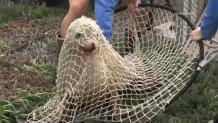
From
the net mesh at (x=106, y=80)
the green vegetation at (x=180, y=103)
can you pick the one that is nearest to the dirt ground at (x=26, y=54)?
the green vegetation at (x=180, y=103)

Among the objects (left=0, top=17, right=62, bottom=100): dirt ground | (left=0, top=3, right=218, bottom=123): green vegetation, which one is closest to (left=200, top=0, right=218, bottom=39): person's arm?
(left=0, top=3, right=218, bottom=123): green vegetation

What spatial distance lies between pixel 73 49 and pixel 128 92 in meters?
0.55

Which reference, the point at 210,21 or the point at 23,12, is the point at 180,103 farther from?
the point at 23,12

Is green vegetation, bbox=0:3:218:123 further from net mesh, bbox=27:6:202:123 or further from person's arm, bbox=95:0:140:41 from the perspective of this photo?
person's arm, bbox=95:0:140:41

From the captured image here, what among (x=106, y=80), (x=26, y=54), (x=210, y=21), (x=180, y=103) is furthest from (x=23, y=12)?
(x=210, y=21)

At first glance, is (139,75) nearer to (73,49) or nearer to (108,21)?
(108,21)

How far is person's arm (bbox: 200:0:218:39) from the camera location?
245 cm

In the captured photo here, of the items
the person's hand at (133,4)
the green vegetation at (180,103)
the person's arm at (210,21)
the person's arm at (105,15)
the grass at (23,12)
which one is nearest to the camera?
the person's arm at (210,21)

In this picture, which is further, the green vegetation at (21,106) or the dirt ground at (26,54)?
the dirt ground at (26,54)

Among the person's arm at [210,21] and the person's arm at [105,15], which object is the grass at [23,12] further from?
the person's arm at [210,21]

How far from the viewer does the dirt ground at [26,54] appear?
3.94 m

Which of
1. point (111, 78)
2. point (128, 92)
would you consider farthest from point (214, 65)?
point (111, 78)

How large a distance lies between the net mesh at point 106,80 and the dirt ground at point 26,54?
26.0 inches

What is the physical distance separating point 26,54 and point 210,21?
248 centimetres
